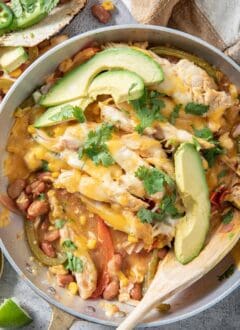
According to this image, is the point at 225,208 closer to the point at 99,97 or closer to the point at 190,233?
the point at 190,233

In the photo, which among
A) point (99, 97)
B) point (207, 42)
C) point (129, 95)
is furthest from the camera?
point (207, 42)

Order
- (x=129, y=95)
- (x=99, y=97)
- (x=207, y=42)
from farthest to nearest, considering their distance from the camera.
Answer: (x=207, y=42) < (x=99, y=97) < (x=129, y=95)

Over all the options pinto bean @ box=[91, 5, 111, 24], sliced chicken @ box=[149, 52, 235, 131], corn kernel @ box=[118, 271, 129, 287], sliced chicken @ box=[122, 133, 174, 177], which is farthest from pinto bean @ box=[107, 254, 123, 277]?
pinto bean @ box=[91, 5, 111, 24]

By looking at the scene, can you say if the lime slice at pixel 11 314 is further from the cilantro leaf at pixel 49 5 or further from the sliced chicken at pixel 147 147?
the cilantro leaf at pixel 49 5

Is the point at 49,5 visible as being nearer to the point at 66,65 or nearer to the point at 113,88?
the point at 66,65

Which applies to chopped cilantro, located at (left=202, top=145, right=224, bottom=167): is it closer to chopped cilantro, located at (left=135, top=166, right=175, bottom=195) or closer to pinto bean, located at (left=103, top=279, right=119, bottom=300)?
chopped cilantro, located at (left=135, top=166, right=175, bottom=195)

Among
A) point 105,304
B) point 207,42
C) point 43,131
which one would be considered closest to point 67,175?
point 43,131

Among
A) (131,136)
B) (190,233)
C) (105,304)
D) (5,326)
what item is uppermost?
(131,136)

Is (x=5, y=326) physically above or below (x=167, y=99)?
below
